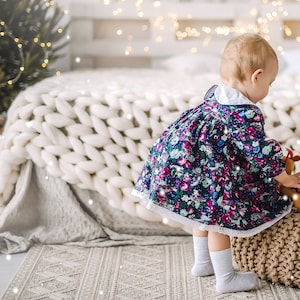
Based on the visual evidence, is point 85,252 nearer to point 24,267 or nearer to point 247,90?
point 24,267

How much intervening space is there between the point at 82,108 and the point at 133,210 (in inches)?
13.3

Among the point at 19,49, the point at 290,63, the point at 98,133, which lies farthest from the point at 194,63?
the point at 98,133

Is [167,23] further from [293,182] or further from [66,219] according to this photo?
[293,182]

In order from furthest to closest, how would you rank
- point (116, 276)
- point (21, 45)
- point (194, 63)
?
point (194, 63)
point (21, 45)
point (116, 276)

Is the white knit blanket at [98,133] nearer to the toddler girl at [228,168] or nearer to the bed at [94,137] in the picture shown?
the bed at [94,137]

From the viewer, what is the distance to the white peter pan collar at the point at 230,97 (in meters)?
1.46

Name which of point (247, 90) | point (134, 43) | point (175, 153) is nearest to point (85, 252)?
point (175, 153)

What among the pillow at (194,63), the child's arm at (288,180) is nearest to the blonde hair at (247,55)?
the child's arm at (288,180)

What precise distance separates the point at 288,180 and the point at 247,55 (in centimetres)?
31

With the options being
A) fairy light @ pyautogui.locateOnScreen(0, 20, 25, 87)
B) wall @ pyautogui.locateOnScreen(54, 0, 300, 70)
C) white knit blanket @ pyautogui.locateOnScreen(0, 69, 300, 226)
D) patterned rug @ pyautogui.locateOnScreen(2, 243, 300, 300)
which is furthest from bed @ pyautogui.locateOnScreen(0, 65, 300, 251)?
wall @ pyautogui.locateOnScreen(54, 0, 300, 70)

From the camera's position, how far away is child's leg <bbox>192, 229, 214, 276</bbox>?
159cm

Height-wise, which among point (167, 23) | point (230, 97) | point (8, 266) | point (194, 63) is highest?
point (230, 97)

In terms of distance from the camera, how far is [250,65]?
1.47m

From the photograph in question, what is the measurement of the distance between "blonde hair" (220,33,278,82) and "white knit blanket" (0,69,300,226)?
343 millimetres
